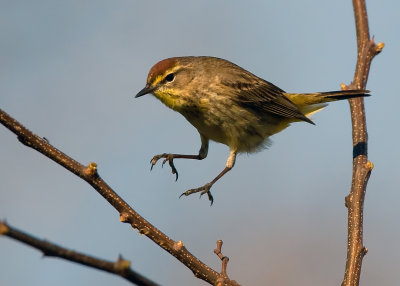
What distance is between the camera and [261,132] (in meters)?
6.54

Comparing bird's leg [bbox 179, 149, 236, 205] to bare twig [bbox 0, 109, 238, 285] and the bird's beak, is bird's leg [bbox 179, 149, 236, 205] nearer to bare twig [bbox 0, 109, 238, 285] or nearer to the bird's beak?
the bird's beak

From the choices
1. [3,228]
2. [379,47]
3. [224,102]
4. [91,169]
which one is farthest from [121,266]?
[224,102]

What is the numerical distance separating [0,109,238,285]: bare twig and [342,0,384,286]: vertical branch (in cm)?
92

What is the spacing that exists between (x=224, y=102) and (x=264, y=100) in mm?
826

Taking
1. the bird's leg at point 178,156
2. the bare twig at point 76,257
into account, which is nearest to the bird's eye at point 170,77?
the bird's leg at point 178,156

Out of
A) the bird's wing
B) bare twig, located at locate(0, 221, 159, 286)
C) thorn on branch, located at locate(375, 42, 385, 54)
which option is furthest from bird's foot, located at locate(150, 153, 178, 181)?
bare twig, located at locate(0, 221, 159, 286)

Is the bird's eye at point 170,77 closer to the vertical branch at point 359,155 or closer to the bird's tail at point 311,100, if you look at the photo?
the bird's tail at point 311,100

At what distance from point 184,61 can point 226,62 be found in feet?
2.70

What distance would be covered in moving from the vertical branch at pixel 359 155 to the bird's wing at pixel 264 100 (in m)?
1.33

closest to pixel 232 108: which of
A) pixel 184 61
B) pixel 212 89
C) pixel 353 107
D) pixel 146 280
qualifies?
pixel 212 89

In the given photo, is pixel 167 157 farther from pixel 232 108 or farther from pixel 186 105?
pixel 232 108

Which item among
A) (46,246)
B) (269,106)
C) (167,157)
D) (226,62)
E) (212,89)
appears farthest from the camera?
(226,62)

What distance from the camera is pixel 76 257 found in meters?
1.65

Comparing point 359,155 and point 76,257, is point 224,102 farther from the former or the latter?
point 76,257
